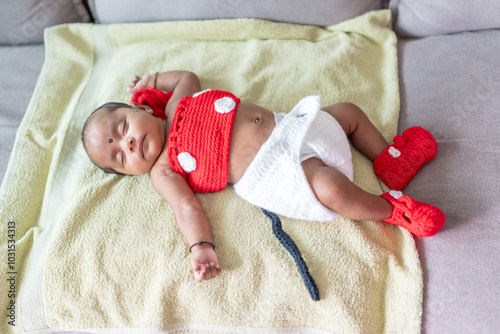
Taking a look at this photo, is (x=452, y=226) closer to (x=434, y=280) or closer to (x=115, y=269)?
(x=434, y=280)

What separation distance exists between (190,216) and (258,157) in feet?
0.88

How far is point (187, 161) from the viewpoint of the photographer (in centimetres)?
126

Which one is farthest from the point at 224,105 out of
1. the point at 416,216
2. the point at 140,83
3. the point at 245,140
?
the point at 416,216

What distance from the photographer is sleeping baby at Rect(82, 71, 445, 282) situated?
113 centimetres

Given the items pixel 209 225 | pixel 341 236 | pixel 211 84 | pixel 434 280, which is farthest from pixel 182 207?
pixel 434 280

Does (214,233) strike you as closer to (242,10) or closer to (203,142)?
(203,142)

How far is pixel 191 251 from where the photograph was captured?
45.4 inches

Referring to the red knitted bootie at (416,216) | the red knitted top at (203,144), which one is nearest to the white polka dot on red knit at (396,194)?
the red knitted bootie at (416,216)

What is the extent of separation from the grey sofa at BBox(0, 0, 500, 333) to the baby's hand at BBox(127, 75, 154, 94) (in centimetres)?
37

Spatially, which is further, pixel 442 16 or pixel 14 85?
pixel 14 85

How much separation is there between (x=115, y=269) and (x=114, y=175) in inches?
13.7

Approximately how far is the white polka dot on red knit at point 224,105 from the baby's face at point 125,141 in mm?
217

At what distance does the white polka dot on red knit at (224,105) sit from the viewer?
4.21ft

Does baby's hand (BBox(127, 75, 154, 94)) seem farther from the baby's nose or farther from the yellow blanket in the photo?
the baby's nose
